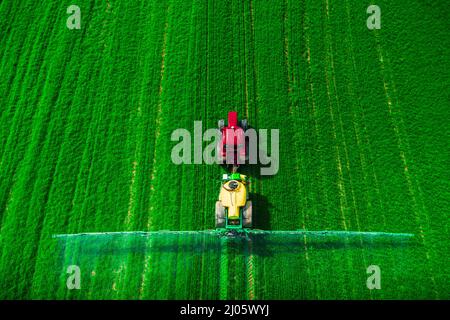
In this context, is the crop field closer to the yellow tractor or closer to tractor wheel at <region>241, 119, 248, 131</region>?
tractor wheel at <region>241, 119, 248, 131</region>

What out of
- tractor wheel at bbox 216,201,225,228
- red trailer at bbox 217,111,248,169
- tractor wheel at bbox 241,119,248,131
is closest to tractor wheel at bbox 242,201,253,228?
tractor wheel at bbox 216,201,225,228

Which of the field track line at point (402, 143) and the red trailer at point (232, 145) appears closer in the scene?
the field track line at point (402, 143)

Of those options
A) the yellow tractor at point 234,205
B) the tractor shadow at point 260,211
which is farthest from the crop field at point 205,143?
the yellow tractor at point 234,205

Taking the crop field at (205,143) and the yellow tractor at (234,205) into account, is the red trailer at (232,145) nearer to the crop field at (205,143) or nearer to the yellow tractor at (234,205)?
the yellow tractor at (234,205)

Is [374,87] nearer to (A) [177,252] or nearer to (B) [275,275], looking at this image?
(B) [275,275]

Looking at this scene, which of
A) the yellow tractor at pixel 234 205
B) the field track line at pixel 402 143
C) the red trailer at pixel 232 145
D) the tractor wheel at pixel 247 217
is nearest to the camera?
the yellow tractor at pixel 234 205

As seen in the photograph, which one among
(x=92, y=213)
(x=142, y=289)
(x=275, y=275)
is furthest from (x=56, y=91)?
(x=275, y=275)

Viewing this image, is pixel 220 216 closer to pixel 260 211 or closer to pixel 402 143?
pixel 260 211
